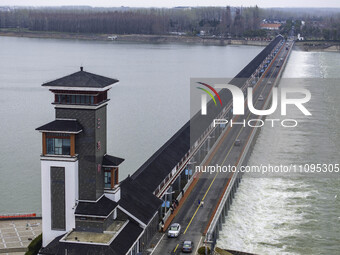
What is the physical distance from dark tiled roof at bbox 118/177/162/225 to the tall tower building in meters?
1.62

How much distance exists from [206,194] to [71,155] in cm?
1223

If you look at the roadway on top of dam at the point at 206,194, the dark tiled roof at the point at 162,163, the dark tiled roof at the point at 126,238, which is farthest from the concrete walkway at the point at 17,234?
the roadway on top of dam at the point at 206,194

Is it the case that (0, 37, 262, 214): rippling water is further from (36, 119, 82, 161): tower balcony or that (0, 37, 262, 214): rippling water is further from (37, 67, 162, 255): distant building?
(36, 119, 82, 161): tower balcony

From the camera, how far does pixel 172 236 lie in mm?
30297

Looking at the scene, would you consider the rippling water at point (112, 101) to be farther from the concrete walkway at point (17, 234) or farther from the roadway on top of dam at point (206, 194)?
the roadway on top of dam at point (206, 194)

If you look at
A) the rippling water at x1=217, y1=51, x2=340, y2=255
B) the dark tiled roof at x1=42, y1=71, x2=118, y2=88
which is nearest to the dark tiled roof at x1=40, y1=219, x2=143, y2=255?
the dark tiled roof at x1=42, y1=71, x2=118, y2=88

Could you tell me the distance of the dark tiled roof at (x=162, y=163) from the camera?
112 feet

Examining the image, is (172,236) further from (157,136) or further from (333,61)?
(333,61)

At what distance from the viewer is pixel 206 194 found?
3759 centimetres

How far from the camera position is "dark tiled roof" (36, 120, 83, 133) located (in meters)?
27.3

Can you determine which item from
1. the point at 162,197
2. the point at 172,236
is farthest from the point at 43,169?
the point at 162,197

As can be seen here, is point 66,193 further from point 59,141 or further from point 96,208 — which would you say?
point 59,141

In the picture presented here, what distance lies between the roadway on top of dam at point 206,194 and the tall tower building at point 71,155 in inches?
164

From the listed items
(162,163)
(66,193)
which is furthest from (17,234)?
(162,163)
